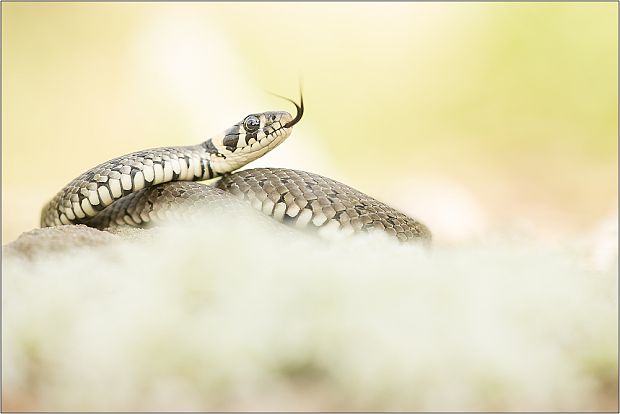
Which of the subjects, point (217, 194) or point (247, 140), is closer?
point (217, 194)

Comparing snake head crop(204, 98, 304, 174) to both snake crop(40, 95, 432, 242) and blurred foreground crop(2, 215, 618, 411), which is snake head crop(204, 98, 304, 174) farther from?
blurred foreground crop(2, 215, 618, 411)

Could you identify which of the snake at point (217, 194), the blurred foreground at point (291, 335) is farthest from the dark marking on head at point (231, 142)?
the blurred foreground at point (291, 335)

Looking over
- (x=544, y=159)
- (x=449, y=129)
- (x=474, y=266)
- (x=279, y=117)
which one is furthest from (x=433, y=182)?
(x=474, y=266)

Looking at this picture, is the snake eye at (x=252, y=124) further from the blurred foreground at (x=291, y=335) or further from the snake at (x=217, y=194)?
the blurred foreground at (x=291, y=335)

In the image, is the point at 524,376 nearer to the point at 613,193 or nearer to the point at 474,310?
the point at 474,310

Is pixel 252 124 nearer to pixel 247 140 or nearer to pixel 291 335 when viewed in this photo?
pixel 247 140

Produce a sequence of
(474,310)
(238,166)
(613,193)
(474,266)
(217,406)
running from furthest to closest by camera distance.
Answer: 1. (613,193)
2. (238,166)
3. (474,266)
4. (474,310)
5. (217,406)

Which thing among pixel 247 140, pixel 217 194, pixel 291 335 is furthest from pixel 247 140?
pixel 291 335
